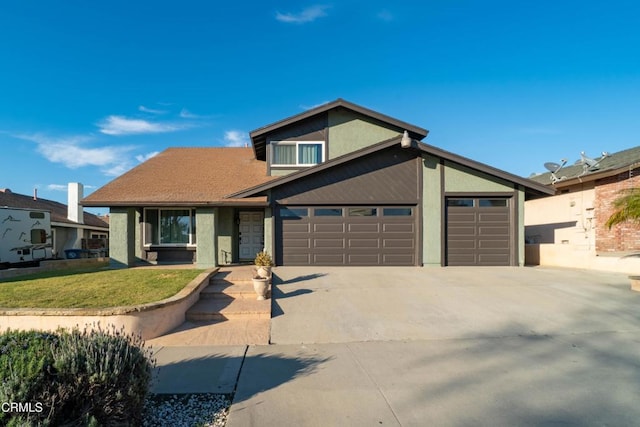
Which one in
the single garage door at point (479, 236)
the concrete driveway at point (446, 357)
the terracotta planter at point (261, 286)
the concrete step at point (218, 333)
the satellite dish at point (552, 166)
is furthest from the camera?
the satellite dish at point (552, 166)

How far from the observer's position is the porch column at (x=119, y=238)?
11.2 metres

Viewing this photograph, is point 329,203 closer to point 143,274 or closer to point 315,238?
point 315,238

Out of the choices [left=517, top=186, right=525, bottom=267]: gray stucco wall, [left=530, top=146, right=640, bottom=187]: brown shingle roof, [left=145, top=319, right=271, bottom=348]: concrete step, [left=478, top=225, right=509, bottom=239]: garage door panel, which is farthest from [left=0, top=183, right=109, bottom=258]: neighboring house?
[left=530, top=146, right=640, bottom=187]: brown shingle roof

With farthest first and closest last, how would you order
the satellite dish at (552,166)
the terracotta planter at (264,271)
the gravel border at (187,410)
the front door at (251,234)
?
the satellite dish at (552,166), the front door at (251,234), the terracotta planter at (264,271), the gravel border at (187,410)

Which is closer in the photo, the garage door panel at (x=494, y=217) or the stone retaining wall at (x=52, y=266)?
the stone retaining wall at (x=52, y=266)

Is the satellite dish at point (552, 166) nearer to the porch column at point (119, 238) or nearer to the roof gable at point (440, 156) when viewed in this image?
the roof gable at point (440, 156)

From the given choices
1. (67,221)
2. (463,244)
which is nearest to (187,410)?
(463,244)

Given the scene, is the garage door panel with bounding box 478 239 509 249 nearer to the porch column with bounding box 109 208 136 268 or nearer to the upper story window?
the upper story window

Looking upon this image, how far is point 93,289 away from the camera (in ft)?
23.8

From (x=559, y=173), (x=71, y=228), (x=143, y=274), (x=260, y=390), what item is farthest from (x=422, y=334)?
(x=71, y=228)

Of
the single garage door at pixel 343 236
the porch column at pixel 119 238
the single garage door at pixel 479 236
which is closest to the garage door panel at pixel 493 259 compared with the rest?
the single garage door at pixel 479 236

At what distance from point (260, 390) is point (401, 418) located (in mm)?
1635

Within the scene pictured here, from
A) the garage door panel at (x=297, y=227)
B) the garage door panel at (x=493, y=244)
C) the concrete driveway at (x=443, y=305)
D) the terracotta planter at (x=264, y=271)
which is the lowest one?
the concrete driveway at (x=443, y=305)

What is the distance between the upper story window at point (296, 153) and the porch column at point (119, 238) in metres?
5.91
